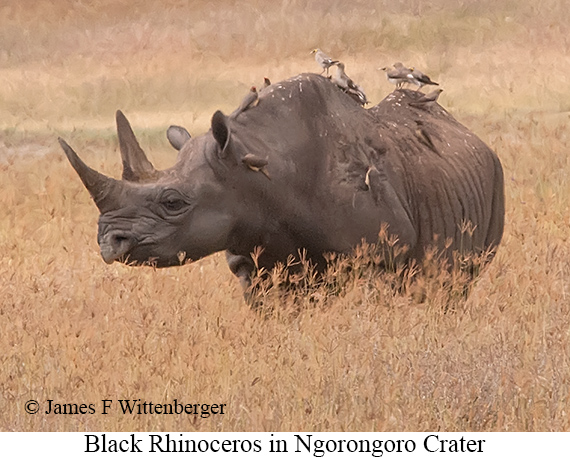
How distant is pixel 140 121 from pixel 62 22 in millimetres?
6625

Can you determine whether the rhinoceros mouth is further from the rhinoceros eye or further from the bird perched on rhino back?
the bird perched on rhino back

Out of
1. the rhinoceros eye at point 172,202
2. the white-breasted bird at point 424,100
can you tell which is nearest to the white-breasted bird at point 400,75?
the white-breasted bird at point 424,100

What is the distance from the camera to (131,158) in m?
7.43

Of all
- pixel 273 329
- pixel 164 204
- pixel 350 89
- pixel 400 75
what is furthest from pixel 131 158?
pixel 400 75

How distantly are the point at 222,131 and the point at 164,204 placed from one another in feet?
1.65

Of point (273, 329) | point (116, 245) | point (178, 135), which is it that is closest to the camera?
point (116, 245)

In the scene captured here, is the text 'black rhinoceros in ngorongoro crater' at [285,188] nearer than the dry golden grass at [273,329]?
No

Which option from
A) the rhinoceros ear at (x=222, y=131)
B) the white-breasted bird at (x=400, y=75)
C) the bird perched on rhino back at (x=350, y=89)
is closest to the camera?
the rhinoceros ear at (x=222, y=131)

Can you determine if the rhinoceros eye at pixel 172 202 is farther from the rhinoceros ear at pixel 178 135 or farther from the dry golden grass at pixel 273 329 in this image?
the rhinoceros ear at pixel 178 135

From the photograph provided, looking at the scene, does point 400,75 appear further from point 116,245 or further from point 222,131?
point 116,245

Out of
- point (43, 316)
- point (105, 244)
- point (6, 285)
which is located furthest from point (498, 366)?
point (6, 285)

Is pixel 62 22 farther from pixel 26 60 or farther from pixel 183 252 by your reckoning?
pixel 183 252

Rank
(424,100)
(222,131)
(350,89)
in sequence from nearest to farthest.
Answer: (222,131) < (350,89) < (424,100)

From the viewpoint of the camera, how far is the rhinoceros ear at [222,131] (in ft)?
24.1
